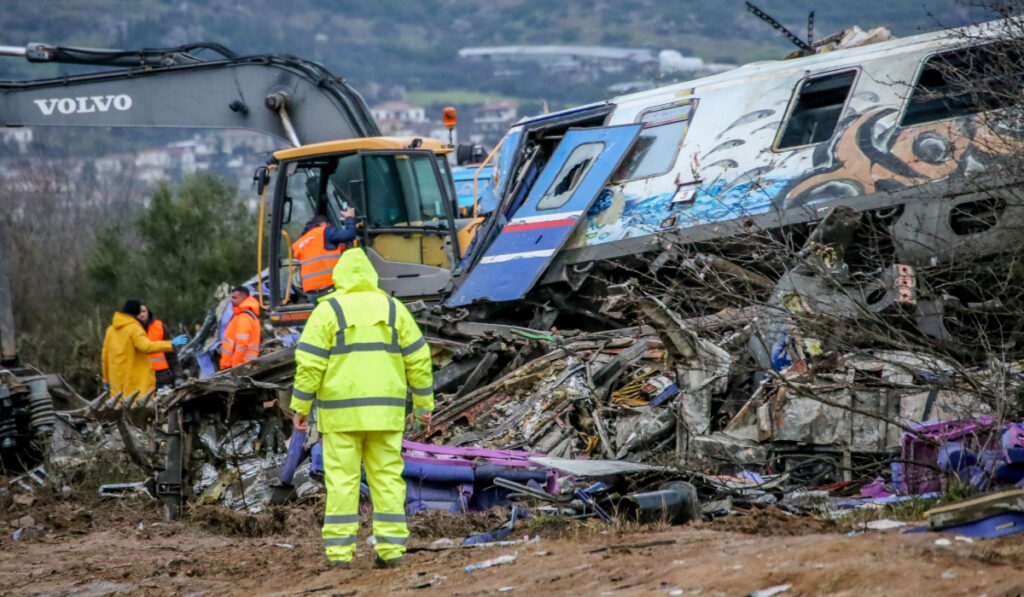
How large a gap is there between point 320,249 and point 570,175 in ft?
8.28

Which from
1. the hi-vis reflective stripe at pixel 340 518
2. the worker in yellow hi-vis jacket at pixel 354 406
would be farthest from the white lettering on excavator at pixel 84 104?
the hi-vis reflective stripe at pixel 340 518

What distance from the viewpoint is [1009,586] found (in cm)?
491

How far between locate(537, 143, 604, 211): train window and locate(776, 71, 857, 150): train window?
190 centimetres

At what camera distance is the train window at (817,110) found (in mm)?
11242

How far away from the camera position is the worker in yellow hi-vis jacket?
22.8 ft

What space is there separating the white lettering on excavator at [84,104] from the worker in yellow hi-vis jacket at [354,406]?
29.8 feet

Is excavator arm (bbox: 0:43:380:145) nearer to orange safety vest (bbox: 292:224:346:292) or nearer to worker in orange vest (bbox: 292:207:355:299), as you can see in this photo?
worker in orange vest (bbox: 292:207:355:299)

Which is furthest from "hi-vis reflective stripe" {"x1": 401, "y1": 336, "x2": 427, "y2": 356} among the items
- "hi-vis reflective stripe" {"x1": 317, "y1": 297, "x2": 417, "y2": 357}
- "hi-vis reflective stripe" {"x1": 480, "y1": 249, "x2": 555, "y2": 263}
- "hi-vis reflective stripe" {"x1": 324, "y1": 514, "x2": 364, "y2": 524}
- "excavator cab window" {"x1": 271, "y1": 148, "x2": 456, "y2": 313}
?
"excavator cab window" {"x1": 271, "y1": 148, "x2": 456, "y2": 313}

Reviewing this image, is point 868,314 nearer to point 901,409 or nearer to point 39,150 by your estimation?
point 901,409

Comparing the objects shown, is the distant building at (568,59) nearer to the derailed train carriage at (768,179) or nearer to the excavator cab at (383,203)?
the excavator cab at (383,203)

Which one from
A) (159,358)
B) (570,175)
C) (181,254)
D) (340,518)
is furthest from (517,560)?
(181,254)

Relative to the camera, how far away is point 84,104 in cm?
1530

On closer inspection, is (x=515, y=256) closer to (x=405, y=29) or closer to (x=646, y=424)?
(x=646, y=424)

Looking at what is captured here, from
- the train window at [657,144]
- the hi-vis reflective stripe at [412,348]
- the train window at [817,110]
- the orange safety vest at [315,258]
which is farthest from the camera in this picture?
the orange safety vest at [315,258]
